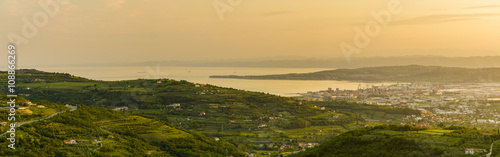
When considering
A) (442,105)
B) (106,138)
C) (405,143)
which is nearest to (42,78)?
(106,138)

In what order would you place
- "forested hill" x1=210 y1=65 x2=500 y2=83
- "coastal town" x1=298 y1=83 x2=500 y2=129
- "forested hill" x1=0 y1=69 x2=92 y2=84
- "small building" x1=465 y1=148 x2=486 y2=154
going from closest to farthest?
1. "small building" x1=465 y1=148 x2=486 y2=154
2. "coastal town" x1=298 y1=83 x2=500 y2=129
3. "forested hill" x1=0 y1=69 x2=92 y2=84
4. "forested hill" x1=210 y1=65 x2=500 y2=83

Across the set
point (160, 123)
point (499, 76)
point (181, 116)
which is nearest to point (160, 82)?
point (181, 116)

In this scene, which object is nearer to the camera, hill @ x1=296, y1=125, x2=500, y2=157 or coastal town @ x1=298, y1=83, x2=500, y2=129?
hill @ x1=296, y1=125, x2=500, y2=157

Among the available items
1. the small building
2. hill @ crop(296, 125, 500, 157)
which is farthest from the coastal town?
the small building

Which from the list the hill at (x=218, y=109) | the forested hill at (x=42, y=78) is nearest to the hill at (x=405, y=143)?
the hill at (x=218, y=109)

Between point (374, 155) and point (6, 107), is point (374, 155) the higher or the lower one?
the lower one

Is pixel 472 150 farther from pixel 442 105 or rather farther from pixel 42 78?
pixel 42 78

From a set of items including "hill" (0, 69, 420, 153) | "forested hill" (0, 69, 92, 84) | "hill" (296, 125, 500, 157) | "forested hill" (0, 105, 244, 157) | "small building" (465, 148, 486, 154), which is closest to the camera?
"small building" (465, 148, 486, 154)

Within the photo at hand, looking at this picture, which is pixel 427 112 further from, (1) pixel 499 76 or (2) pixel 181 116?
(1) pixel 499 76

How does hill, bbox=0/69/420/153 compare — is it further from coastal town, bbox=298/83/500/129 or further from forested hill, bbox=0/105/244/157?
coastal town, bbox=298/83/500/129
